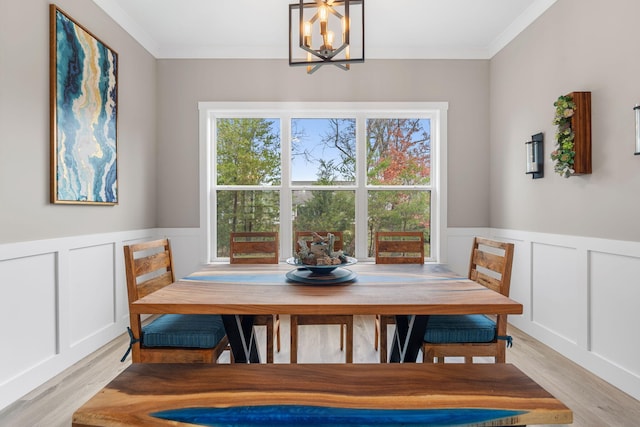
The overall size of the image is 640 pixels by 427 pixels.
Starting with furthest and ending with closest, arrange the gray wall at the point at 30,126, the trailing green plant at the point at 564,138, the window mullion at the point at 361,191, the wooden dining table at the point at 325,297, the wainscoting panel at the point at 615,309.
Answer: the window mullion at the point at 361,191 < the trailing green plant at the point at 564,138 < the wainscoting panel at the point at 615,309 < the gray wall at the point at 30,126 < the wooden dining table at the point at 325,297

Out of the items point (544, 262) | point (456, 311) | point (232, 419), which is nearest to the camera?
point (232, 419)

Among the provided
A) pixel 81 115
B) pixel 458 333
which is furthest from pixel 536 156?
pixel 81 115

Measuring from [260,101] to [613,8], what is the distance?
2.95 meters

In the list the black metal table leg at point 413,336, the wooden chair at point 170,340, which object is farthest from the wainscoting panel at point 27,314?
the black metal table leg at point 413,336

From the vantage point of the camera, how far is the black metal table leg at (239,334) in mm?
1721

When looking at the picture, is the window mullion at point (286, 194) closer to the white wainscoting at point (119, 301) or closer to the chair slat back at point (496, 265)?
the white wainscoting at point (119, 301)

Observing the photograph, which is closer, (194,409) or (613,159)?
(194,409)

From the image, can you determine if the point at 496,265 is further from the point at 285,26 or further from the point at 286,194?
the point at 285,26

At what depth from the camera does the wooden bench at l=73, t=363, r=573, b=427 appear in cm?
112

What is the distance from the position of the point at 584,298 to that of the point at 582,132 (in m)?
1.18

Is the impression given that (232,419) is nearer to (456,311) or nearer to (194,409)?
(194,409)

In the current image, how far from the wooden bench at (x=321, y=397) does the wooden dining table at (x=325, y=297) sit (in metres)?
0.23

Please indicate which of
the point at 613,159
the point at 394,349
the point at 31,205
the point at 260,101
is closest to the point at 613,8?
the point at 613,159

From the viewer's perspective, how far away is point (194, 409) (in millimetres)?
1145
